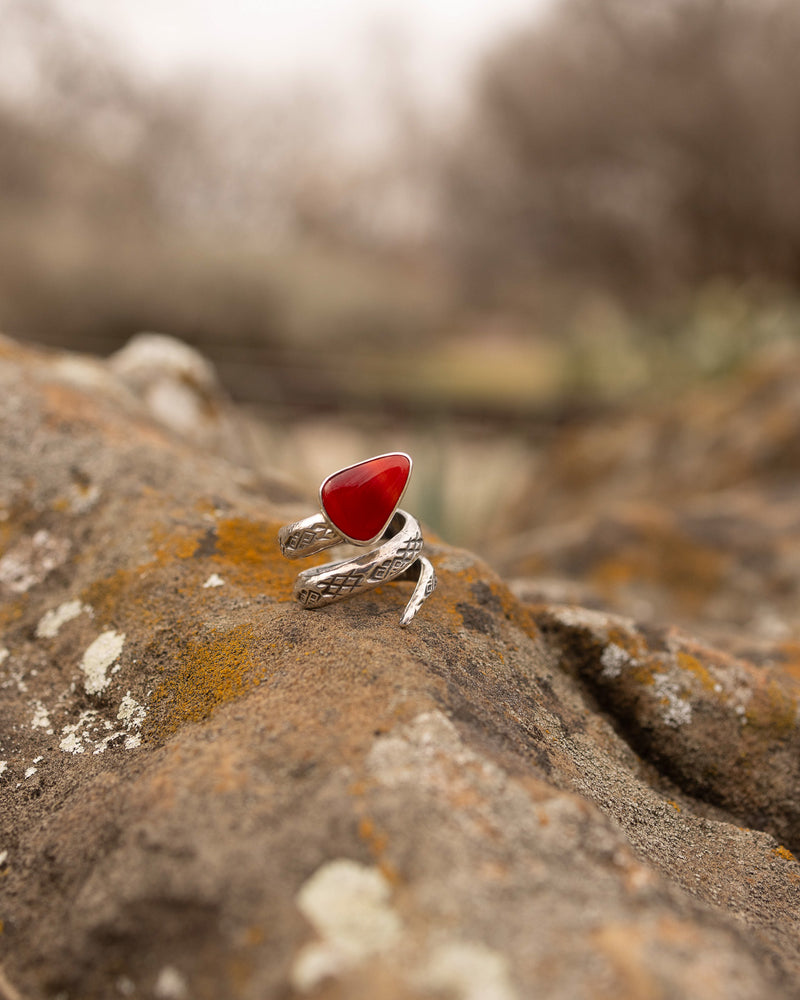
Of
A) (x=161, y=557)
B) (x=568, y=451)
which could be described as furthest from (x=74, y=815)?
(x=568, y=451)

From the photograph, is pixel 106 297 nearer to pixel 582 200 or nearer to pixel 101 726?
pixel 582 200

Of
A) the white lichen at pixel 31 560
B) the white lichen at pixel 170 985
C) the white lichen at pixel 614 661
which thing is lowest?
the white lichen at pixel 31 560

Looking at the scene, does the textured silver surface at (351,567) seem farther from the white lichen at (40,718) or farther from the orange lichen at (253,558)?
the white lichen at (40,718)

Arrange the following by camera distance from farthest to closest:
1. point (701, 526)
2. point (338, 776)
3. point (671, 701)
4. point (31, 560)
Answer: point (701, 526), point (31, 560), point (671, 701), point (338, 776)

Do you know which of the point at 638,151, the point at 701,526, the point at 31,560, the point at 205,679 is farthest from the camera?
the point at 638,151

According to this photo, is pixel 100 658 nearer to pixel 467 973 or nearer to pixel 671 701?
pixel 467 973

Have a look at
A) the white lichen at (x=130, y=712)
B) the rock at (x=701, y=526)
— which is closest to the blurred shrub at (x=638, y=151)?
the rock at (x=701, y=526)

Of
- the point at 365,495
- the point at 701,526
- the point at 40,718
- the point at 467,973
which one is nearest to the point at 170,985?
the point at 467,973
